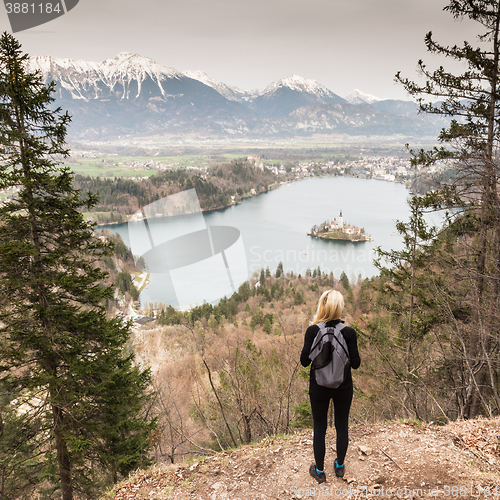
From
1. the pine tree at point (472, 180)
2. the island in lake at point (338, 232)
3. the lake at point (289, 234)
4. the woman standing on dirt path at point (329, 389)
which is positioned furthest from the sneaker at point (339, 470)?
the island in lake at point (338, 232)

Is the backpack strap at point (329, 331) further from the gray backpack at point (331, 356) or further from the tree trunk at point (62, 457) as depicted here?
the tree trunk at point (62, 457)

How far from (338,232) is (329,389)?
2836 inches

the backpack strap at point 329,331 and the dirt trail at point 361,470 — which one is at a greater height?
the backpack strap at point 329,331

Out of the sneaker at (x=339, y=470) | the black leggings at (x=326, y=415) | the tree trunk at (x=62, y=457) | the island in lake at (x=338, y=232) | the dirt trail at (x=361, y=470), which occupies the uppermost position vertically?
the black leggings at (x=326, y=415)

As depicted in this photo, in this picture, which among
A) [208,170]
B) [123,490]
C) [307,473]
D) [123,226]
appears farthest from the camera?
[208,170]

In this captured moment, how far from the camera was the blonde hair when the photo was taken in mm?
2318

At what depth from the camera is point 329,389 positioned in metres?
2.44

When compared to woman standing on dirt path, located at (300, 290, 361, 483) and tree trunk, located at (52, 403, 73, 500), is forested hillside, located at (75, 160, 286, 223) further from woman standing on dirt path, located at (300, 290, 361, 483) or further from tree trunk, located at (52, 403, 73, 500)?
woman standing on dirt path, located at (300, 290, 361, 483)

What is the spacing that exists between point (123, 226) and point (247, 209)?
35419mm

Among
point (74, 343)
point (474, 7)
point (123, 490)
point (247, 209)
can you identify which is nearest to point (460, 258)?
point (474, 7)

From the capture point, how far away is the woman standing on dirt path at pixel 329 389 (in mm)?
2344

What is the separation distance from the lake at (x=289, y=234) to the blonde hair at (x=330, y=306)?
13301 millimetres

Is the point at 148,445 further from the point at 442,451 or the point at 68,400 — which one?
the point at 442,451

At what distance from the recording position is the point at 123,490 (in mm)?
3121
